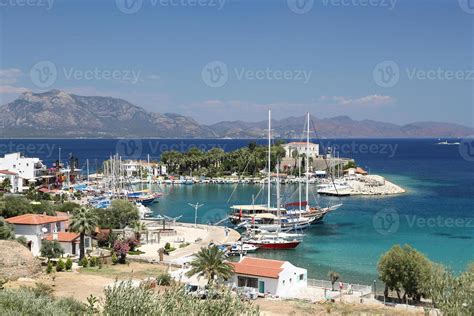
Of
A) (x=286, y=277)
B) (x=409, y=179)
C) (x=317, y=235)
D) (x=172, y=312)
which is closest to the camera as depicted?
(x=172, y=312)

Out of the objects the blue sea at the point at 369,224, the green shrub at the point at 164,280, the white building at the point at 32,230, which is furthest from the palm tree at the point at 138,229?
the green shrub at the point at 164,280

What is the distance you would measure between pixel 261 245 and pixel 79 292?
24.1 m

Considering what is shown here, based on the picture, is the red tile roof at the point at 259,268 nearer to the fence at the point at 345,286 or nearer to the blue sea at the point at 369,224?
the fence at the point at 345,286

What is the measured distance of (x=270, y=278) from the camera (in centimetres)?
3481

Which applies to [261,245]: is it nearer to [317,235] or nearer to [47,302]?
[317,235]

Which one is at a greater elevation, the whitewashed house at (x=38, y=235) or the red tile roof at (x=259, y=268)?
the whitewashed house at (x=38, y=235)

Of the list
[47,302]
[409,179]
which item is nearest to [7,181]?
[47,302]

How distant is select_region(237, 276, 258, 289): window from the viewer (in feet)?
117

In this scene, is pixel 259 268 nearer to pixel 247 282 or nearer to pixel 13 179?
pixel 247 282

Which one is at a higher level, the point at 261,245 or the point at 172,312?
the point at 172,312

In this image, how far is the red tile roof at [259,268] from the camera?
3500cm

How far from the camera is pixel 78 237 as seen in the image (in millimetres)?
45781

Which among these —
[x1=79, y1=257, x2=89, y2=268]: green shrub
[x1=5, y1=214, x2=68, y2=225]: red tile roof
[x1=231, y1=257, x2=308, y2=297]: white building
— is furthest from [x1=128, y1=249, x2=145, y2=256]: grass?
[x1=231, y1=257, x2=308, y2=297]: white building

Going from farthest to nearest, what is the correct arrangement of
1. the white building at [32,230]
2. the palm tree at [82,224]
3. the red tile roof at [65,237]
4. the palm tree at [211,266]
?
the red tile roof at [65,237]
the white building at [32,230]
the palm tree at [82,224]
the palm tree at [211,266]
